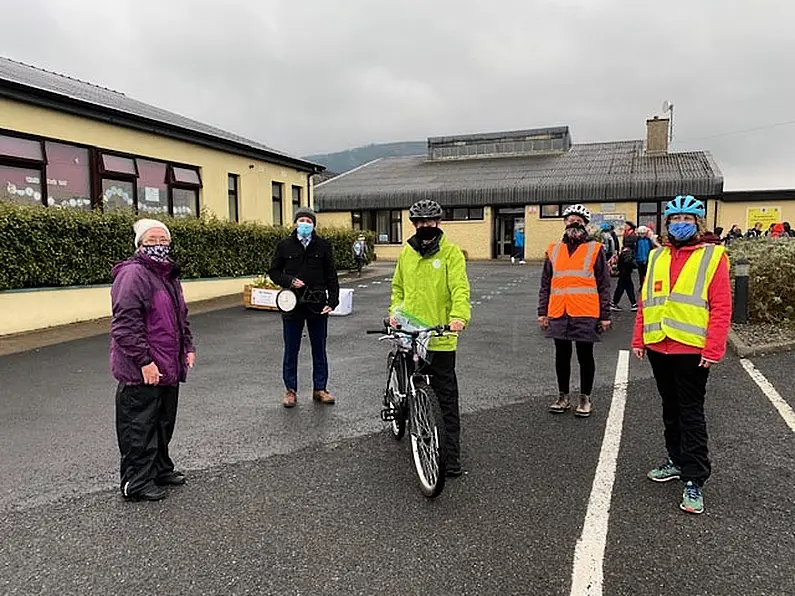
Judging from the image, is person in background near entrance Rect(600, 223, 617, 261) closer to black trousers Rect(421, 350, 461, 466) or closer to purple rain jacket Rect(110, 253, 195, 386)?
black trousers Rect(421, 350, 461, 466)

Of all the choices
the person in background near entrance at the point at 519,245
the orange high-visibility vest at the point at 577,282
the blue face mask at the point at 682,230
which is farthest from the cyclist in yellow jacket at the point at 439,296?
the person in background near entrance at the point at 519,245

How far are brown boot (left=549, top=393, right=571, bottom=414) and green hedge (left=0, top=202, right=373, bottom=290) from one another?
9053 mm

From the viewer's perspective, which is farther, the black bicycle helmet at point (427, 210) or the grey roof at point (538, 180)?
the grey roof at point (538, 180)

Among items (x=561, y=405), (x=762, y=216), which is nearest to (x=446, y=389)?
(x=561, y=405)

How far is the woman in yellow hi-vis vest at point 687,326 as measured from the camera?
3629 millimetres

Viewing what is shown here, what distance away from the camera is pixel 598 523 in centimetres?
344

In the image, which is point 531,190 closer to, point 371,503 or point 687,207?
point 687,207

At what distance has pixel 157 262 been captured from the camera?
3938mm

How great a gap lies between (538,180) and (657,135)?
24.7 ft

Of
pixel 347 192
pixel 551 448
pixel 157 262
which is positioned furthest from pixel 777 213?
pixel 157 262

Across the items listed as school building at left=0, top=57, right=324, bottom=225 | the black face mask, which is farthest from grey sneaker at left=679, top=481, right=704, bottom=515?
school building at left=0, top=57, right=324, bottom=225

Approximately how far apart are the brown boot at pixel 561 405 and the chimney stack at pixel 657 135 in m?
32.2

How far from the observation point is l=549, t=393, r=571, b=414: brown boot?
218 inches

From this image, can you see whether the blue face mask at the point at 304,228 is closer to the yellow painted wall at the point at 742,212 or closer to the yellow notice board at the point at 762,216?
the yellow painted wall at the point at 742,212
